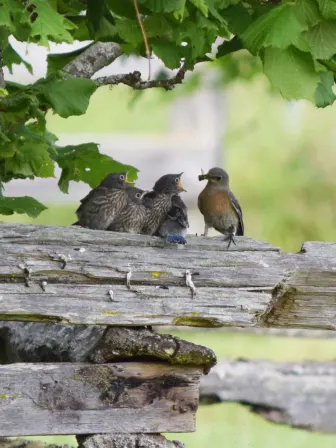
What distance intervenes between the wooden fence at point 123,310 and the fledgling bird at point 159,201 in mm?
203

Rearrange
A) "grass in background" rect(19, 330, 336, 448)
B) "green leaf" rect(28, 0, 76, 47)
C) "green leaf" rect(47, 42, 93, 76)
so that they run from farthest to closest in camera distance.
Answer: "grass in background" rect(19, 330, 336, 448) < "green leaf" rect(47, 42, 93, 76) < "green leaf" rect(28, 0, 76, 47)

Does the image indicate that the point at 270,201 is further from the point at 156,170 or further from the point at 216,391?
the point at 216,391

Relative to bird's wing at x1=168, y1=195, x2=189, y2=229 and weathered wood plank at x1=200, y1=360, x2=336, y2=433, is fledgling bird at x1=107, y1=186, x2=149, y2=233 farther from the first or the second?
weathered wood plank at x1=200, y1=360, x2=336, y2=433

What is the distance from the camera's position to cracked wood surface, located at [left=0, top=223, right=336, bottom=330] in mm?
4152

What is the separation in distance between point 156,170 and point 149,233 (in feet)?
18.5

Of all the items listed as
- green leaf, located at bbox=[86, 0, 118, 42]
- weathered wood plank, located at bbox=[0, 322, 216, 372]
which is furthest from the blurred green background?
green leaf, located at bbox=[86, 0, 118, 42]

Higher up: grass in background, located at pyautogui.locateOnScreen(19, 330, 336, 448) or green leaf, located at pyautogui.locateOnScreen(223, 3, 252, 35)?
green leaf, located at pyautogui.locateOnScreen(223, 3, 252, 35)

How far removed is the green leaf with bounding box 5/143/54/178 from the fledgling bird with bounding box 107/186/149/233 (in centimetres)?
37

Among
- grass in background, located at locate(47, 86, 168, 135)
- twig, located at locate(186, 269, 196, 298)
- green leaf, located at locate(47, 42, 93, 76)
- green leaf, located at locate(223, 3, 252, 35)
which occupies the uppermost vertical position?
grass in background, located at locate(47, 86, 168, 135)

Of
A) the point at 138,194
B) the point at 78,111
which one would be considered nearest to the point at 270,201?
the point at 138,194

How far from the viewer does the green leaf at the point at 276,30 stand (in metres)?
3.49

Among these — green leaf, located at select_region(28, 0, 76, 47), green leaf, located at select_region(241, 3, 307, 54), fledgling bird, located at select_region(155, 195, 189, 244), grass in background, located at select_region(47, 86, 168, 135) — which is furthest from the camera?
grass in background, located at select_region(47, 86, 168, 135)

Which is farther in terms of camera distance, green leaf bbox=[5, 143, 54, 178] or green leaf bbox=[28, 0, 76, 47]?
green leaf bbox=[5, 143, 54, 178]

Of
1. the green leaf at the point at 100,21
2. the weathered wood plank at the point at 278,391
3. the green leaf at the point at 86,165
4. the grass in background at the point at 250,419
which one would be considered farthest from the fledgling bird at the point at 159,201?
the weathered wood plank at the point at 278,391
